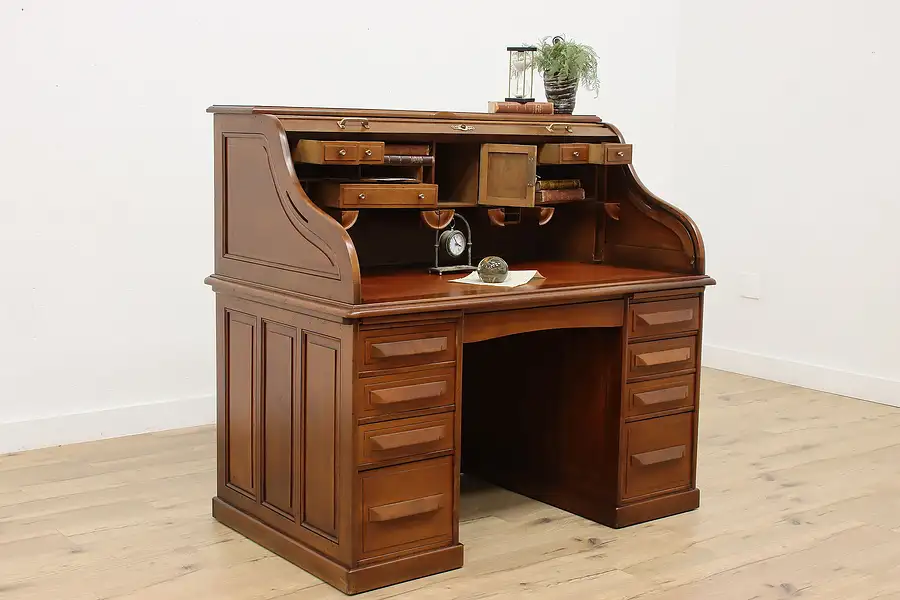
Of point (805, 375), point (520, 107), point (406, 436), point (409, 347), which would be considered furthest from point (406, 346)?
point (805, 375)

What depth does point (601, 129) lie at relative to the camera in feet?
11.6

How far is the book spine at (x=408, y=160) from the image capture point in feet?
10.2

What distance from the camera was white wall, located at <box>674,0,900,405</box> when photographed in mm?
4820

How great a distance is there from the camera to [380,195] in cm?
301

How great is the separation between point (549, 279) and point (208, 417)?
5.67ft

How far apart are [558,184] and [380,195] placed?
68cm

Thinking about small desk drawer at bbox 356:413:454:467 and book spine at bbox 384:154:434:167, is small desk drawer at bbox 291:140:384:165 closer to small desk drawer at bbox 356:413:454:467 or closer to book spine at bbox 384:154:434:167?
book spine at bbox 384:154:434:167

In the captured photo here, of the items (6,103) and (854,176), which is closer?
(6,103)

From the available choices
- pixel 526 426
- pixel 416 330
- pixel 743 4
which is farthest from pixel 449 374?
pixel 743 4

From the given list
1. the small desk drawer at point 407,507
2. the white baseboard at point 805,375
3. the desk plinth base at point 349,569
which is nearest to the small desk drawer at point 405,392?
the small desk drawer at point 407,507

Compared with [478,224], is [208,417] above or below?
below

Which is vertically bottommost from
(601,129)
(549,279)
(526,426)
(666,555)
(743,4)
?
(666,555)

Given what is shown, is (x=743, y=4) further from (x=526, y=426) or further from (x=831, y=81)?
(x=526, y=426)

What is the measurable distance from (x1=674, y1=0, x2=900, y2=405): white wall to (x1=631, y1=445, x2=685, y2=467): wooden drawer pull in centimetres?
184
